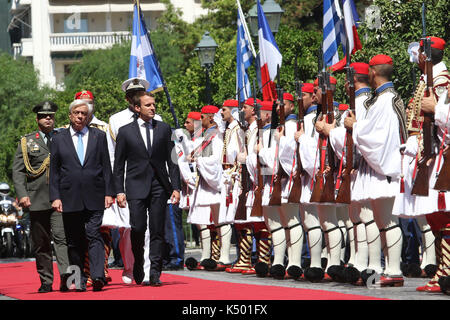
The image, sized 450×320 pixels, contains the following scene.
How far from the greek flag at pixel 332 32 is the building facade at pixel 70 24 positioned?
53.2 m

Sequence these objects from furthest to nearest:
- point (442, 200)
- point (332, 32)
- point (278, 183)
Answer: point (332, 32) → point (278, 183) → point (442, 200)

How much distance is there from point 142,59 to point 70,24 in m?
53.6

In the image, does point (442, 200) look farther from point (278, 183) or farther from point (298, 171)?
point (278, 183)

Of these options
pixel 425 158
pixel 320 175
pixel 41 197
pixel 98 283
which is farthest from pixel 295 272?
pixel 425 158

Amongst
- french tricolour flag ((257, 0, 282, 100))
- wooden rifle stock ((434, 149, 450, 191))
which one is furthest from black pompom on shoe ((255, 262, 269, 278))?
wooden rifle stock ((434, 149, 450, 191))

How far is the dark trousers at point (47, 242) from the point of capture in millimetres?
13516

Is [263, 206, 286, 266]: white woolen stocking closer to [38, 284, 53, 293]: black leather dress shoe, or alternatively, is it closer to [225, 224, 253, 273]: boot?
[225, 224, 253, 273]: boot

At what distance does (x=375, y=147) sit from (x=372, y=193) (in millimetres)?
463

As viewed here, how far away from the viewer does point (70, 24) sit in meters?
73.4

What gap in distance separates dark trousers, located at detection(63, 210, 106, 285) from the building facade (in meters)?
57.6

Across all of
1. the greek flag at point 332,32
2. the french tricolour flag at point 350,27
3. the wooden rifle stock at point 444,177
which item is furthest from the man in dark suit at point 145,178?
the greek flag at point 332,32

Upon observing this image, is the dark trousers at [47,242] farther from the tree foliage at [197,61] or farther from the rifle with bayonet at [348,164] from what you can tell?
the tree foliage at [197,61]
